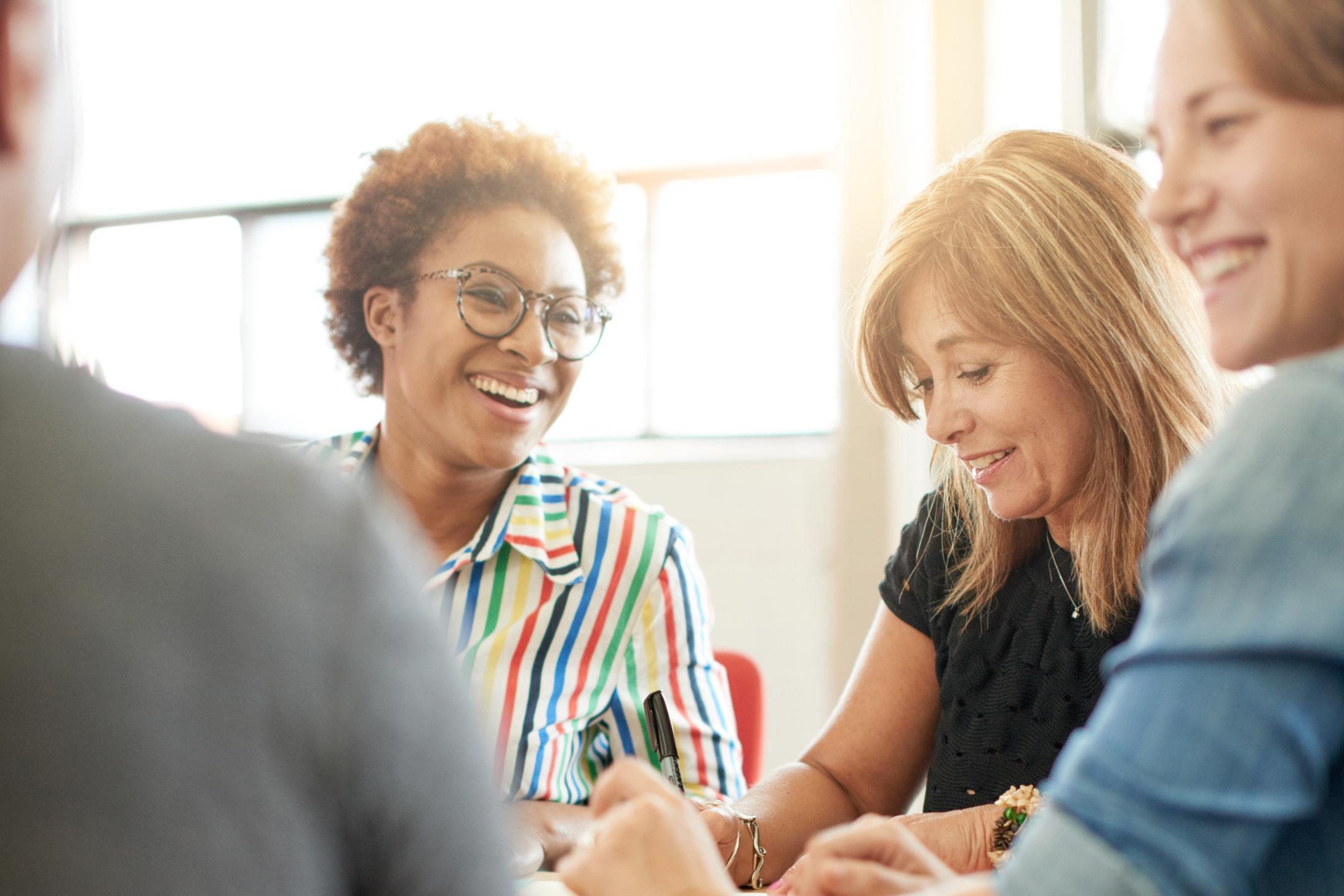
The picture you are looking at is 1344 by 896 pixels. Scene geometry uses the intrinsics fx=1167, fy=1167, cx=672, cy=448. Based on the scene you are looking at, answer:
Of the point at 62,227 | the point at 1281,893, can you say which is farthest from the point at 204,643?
the point at 1281,893

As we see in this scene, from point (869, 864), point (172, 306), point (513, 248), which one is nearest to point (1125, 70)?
point (513, 248)

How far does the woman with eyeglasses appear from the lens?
165 centimetres

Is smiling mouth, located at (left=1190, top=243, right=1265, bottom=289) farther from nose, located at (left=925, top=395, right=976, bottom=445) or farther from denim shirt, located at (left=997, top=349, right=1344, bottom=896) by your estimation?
nose, located at (left=925, top=395, right=976, bottom=445)

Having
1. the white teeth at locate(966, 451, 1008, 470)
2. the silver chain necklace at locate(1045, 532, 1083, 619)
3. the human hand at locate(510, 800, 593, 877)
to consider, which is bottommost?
the human hand at locate(510, 800, 593, 877)

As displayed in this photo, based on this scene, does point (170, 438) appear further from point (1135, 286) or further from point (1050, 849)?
→ point (1135, 286)

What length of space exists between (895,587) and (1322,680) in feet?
3.50

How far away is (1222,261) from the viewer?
65 cm

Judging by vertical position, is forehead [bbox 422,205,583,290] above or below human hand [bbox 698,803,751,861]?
above

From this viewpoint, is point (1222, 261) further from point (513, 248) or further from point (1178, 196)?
point (513, 248)

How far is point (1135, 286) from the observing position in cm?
126

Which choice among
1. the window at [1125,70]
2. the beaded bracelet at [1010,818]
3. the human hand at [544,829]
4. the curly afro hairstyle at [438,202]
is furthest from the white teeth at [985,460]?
the window at [1125,70]

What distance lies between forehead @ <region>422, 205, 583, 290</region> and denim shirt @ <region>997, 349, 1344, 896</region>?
1.45 m

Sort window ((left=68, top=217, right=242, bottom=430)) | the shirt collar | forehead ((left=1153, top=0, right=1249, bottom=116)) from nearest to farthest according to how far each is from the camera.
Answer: forehead ((left=1153, top=0, right=1249, bottom=116)) < the shirt collar < window ((left=68, top=217, right=242, bottom=430))

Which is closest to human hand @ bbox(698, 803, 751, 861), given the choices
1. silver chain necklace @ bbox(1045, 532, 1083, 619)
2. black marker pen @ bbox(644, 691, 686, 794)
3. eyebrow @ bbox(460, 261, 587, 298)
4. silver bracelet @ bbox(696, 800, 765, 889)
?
silver bracelet @ bbox(696, 800, 765, 889)
